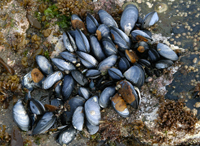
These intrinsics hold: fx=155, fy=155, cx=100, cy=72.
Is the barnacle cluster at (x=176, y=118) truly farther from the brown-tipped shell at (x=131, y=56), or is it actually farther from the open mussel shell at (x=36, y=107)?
the open mussel shell at (x=36, y=107)

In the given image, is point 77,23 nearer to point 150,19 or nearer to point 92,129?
point 150,19

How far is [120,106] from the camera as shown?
3199 mm

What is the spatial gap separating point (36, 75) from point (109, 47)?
5.99ft

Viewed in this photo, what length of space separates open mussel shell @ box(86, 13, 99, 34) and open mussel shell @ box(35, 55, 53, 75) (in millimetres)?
1338

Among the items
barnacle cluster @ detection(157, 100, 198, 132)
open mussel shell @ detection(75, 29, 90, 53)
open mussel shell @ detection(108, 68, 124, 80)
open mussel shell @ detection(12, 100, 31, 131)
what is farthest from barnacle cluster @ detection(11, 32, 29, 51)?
barnacle cluster @ detection(157, 100, 198, 132)

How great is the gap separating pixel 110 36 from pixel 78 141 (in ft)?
8.38

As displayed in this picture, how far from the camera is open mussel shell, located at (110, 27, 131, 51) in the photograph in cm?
362

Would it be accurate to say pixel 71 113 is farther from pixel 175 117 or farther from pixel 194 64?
pixel 194 64

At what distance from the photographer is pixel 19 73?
3.83 metres

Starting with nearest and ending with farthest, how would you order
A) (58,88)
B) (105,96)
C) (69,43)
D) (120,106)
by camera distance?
(120,106) → (105,96) → (58,88) → (69,43)

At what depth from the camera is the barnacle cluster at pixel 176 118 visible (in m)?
3.05

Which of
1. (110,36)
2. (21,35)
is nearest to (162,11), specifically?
(110,36)

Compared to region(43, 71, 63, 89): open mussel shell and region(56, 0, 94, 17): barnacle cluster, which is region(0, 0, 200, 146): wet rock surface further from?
region(56, 0, 94, 17): barnacle cluster

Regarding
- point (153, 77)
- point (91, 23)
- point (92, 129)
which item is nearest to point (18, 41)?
point (91, 23)
